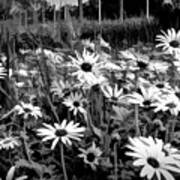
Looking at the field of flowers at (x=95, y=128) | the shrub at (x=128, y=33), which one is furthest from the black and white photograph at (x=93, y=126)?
the shrub at (x=128, y=33)

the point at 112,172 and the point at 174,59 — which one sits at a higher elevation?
the point at 174,59

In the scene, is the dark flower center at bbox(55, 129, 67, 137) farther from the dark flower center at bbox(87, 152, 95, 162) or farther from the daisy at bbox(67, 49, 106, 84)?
the daisy at bbox(67, 49, 106, 84)

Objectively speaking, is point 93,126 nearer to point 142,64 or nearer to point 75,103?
point 75,103

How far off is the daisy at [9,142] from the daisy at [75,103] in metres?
0.24

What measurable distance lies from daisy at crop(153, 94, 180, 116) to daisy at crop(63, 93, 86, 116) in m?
0.27

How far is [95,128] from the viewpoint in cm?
123

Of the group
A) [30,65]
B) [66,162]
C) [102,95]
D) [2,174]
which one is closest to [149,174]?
[66,162]

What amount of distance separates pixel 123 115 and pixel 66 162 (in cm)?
25

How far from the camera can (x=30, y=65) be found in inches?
92.9

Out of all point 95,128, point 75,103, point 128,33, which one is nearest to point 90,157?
point 95,128

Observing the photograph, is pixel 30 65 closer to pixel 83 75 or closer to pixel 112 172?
pixel 83 75

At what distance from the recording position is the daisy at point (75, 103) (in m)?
1.39

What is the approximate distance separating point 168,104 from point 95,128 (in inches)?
8.7

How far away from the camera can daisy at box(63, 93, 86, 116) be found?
139cm
